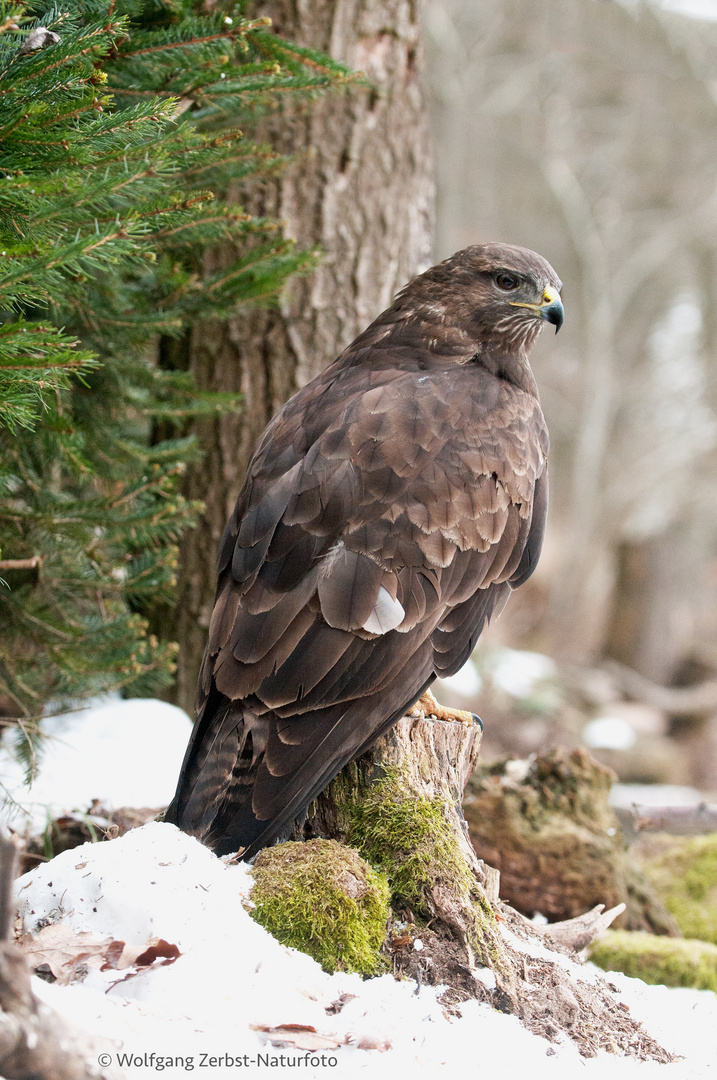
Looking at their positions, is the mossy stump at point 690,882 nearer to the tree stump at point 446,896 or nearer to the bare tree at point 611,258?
the tree stump at point 446,896

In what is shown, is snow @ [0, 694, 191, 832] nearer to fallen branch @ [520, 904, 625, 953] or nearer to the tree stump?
the tree stump

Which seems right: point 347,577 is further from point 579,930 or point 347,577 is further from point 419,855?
point 579,930

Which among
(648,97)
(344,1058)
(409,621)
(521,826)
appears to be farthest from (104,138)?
(648,97)

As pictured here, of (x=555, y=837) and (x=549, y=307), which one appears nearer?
(x=549, y=307)

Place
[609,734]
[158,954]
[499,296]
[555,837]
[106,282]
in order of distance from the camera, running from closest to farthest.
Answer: [158,954] < [499,296] < [106,282] < [555,837] < [609,734]

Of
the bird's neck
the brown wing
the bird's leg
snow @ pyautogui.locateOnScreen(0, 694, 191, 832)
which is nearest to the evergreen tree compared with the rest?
snow @ pyautogui.locateOnScreen(0, 694, 191, 832)

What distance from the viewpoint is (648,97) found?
15172 mm

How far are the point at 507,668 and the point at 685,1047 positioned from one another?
7.76 metres

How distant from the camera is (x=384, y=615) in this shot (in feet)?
9.39

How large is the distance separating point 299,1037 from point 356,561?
135cm

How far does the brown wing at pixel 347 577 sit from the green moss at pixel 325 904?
0.16 m

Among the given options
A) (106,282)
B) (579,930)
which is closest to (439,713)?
(579,930)

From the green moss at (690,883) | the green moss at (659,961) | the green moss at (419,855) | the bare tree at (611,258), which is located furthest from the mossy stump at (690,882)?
the bare tree at (611,258)

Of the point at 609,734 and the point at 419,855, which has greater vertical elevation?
the point at 609,734
